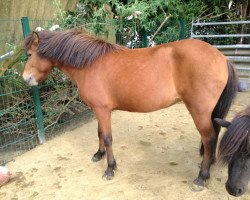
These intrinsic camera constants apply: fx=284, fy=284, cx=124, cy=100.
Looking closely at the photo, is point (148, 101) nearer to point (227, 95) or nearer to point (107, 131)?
point (107, 131)

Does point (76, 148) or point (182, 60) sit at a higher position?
point (182, 60)

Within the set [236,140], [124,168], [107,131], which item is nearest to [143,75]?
[107,131]

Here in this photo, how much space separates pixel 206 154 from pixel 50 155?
7.27 ft

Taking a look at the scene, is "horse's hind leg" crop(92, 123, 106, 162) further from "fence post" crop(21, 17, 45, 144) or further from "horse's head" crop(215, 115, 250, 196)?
"horse's head" crop(215, 115, 250, 196)

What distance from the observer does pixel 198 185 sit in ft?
10.0

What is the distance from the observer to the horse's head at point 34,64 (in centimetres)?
344

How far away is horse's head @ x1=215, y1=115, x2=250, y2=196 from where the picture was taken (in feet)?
6.82

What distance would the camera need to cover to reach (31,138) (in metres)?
4.37

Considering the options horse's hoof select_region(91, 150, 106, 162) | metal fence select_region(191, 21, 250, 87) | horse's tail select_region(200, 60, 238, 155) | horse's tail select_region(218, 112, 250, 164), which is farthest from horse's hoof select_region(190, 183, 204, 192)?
metal fence select_region(191, 21, 250, 87)

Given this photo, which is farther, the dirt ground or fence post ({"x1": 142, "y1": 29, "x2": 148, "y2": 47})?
fence post ({"x1": 142, "y1": 29, "x2": 148, "y2": 47})

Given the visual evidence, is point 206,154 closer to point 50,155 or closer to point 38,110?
point 50,155

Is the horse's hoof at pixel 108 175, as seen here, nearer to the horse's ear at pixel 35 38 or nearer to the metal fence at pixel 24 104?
the metal fence at pixel 24 104

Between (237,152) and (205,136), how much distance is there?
0.85 m

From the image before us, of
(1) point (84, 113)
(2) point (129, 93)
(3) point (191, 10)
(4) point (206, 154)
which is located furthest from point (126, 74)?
(3) point (191, 10)
